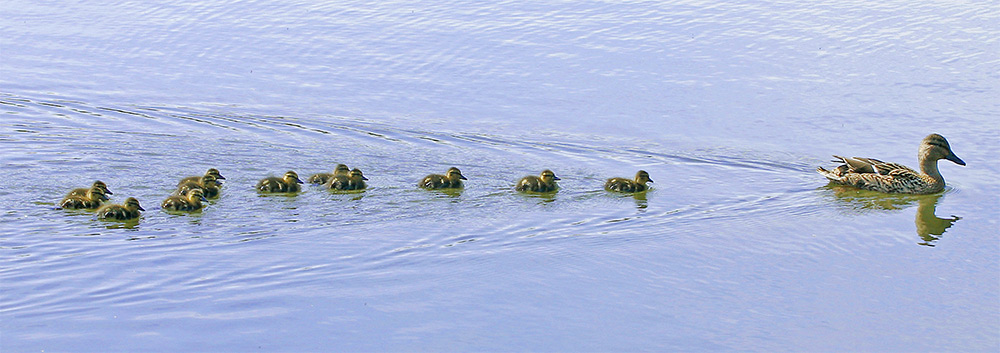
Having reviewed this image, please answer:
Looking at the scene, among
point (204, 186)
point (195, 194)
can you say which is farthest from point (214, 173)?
point (195, 194)

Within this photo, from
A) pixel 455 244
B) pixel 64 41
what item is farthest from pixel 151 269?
pixel 64 41

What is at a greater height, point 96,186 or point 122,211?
point 96,186

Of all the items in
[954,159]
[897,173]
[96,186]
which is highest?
[954,159]

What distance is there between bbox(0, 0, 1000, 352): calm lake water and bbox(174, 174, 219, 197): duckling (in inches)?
3.1

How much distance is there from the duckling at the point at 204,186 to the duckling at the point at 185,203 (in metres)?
0.18

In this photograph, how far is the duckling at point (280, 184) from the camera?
7.38m

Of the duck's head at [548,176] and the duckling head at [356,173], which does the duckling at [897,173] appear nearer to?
the duck's head at [548,176]

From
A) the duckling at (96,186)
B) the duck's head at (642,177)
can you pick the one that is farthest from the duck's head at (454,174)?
the duckling at (96,186)

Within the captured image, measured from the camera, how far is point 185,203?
6945 mm

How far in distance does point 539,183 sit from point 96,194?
2.61m

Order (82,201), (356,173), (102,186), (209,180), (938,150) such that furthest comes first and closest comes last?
(938,150) < (356,173) < (209,180) < (102,186) < (82,201)

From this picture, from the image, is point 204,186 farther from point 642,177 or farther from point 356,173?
point 642,177

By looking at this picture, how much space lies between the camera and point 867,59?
36.3 ft

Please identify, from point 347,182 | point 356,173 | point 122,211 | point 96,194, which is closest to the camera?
point 122,211
